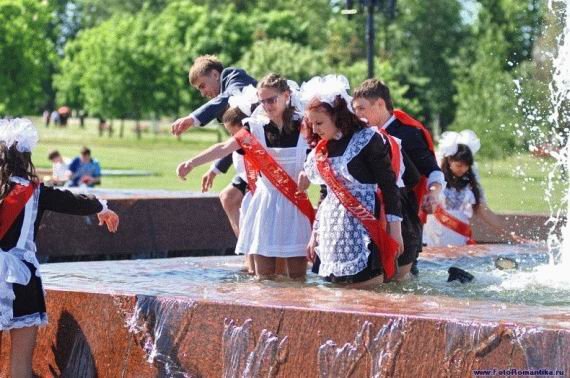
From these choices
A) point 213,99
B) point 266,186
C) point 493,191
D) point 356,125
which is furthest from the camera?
point 493,191

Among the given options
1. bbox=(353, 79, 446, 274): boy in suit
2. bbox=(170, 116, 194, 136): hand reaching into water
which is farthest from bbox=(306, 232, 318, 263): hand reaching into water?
bbox=(170, 116, 194, 136): hand reaching into water

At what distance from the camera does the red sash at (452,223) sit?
10375 mm

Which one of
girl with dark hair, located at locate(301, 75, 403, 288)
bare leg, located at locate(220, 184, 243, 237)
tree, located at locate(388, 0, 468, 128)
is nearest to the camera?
girl with dark hair, located at locate(301, 75, 403, 288)

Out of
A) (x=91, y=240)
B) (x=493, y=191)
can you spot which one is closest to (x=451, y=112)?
(x=493, y=191)

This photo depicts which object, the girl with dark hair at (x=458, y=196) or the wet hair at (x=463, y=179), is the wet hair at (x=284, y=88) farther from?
the wet hair at (x=463, y=179)

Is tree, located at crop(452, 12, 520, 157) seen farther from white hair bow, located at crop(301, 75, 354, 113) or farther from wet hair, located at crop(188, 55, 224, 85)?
white hair bow, located at crop(301, 75, 354, 113)

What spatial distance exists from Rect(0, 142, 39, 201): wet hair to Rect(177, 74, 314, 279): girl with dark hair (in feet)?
5.18

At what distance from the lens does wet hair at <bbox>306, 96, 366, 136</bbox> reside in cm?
680

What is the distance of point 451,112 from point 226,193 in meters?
50.8

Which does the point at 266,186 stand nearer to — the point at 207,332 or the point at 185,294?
the point at 185,294

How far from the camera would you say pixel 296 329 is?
18.2 feet

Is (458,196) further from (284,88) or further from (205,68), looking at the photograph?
(284,88)

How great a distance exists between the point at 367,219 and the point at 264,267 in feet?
3.54

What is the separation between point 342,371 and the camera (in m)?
5.49
